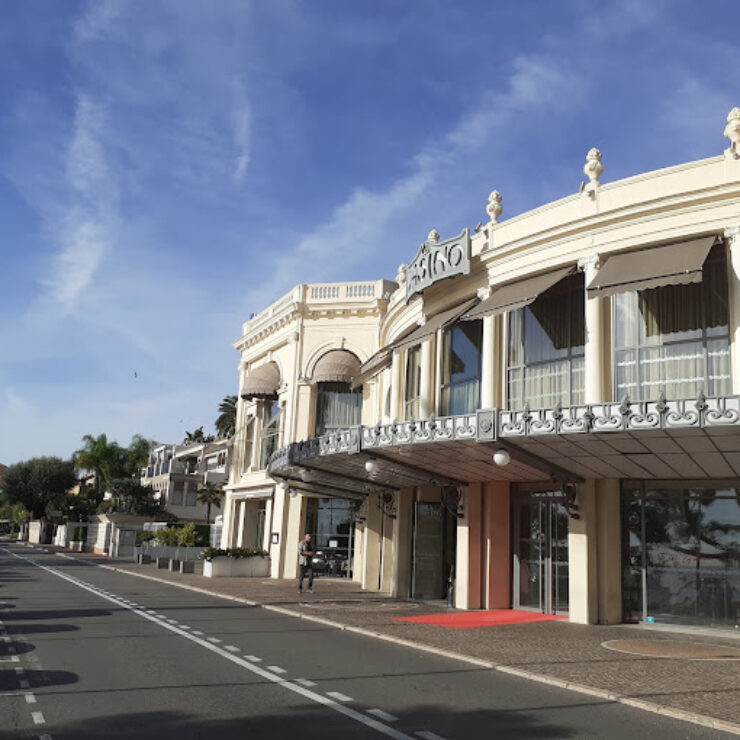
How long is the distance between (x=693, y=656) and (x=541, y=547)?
6.92 metres

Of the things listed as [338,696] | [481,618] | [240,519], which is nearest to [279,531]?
[240,519]

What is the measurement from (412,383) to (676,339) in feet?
29.3

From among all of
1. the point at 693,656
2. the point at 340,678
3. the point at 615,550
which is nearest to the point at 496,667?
the point at 340,678

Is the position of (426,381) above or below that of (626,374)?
above

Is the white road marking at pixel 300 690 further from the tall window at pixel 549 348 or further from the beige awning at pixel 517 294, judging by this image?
the tall window at pixel 549 348

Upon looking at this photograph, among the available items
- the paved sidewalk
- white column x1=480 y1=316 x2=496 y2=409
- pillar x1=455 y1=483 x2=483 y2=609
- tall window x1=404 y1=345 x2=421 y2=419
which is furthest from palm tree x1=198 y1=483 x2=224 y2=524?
white column x1=480 y1=316 x2=496 y2=409

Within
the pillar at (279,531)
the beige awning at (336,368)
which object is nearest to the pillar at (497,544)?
the beige awning at (336,368)

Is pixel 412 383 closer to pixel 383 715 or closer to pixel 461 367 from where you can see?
pixel 461 367

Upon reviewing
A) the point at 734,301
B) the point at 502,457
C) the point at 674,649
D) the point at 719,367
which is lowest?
the point at 674,649

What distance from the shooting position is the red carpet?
16156 millimetres

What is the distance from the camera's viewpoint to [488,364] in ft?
61.6

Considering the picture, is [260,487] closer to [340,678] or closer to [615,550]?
[615,550]

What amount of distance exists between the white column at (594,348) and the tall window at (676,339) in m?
0.42

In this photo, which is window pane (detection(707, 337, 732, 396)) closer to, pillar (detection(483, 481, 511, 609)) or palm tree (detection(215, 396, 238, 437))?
pillar (detection(483, 481, 511, 609))
